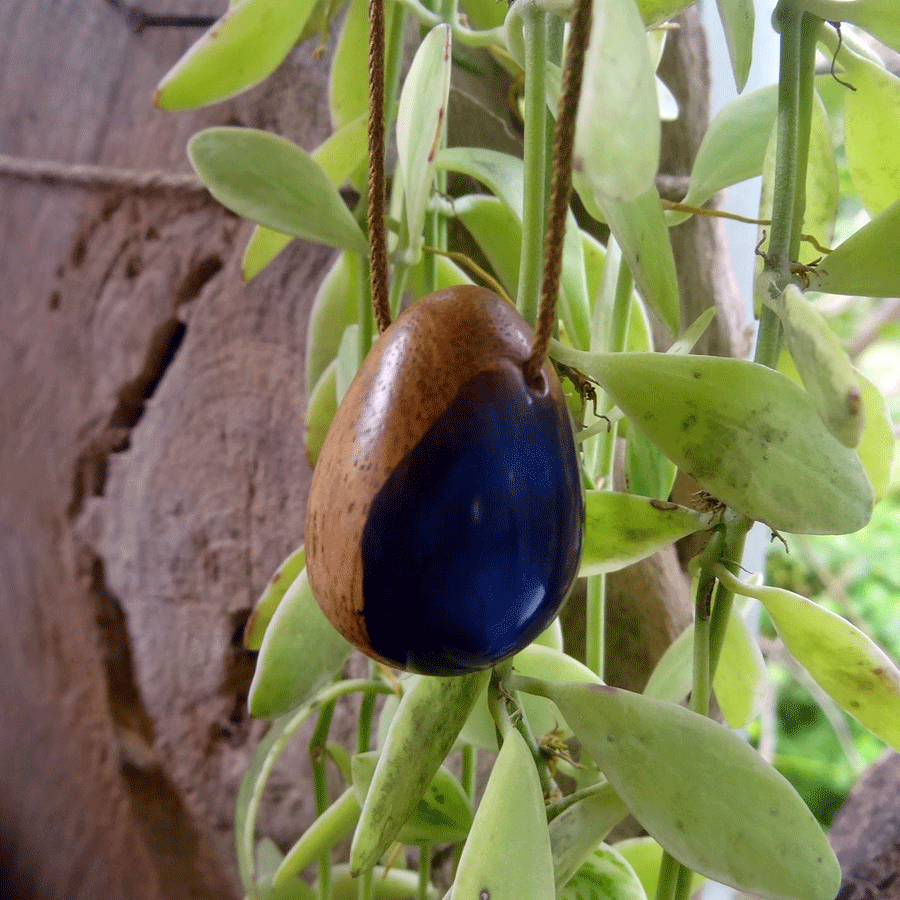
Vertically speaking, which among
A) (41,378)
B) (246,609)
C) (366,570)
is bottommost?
(246,609)

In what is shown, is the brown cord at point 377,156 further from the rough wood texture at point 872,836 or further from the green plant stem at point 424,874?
the rough wood texture at point 872,836

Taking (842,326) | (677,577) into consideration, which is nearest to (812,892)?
(677,577)

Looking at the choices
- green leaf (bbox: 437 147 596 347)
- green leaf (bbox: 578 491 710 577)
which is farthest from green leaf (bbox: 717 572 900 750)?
green leaf (bbox: 437 147 596 347)

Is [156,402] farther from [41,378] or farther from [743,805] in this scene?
[743,805]

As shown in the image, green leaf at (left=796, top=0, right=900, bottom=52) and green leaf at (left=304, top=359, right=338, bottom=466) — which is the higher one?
green leaf at (left=796, top=0, right=900, bottom=52)

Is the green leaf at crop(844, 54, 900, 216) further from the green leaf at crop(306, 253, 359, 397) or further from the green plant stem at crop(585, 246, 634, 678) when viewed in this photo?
the green leaf at crop(306, 253, 359, 397)

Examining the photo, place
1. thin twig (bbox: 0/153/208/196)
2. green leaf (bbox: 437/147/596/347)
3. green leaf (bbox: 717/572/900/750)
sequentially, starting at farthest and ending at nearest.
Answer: thin twig (bbox: 0/153/208/196) → green leaf (bbox: 437/147/596/347) → green leaf (bbox: 717/572/900/750)
